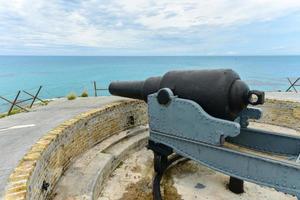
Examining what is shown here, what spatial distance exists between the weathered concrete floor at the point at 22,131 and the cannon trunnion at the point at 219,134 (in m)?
2.05

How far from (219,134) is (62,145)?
2.56m

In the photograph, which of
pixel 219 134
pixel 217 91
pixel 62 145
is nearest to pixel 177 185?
pixel 219 134

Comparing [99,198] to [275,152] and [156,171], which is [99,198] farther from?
[275,152]

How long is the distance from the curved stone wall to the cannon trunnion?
1.43m

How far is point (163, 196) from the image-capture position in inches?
184

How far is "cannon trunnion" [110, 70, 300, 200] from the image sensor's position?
3.66 meters

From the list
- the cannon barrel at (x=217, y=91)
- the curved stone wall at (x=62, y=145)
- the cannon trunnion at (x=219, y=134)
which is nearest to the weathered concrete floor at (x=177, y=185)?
the cannon trunnion at (x=219, y=134)

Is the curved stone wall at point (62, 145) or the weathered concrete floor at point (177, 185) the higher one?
the curved stone wall at point (62, 145)

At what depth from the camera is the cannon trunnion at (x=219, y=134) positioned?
366cm

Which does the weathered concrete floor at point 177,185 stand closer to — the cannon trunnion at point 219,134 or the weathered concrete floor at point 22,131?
the cannon trunnion at point 219,134

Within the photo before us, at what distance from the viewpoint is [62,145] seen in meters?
4.56

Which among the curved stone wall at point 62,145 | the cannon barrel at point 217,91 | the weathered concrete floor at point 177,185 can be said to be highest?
the cannon barrel at point 217,91

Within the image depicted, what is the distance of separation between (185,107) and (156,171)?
1607 mm

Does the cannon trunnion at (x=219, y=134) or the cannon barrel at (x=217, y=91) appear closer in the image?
the cannon trunnion at (x=219, y=134)
